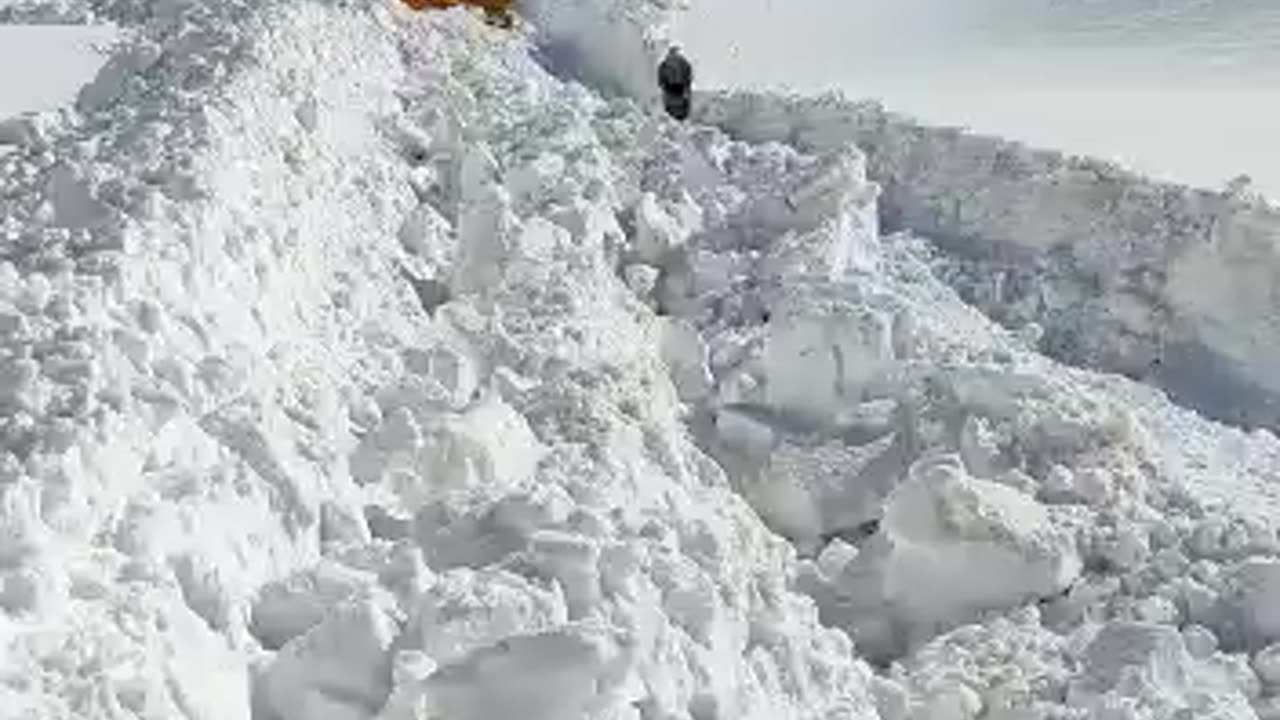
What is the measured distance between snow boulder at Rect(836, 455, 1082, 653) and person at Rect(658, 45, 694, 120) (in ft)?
14.3

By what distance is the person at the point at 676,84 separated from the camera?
389 inches

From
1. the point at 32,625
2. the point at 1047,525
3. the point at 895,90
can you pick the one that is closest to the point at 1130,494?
the point at 1047,525

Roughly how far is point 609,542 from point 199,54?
3574 millimetres

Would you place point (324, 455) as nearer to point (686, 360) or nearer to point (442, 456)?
point (442, 456)

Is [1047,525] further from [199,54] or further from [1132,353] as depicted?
[199,54]

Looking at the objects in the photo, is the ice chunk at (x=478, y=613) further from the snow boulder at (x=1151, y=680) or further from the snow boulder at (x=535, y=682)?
the snow boulder at (x=1151, y=680)

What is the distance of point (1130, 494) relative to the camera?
634 cm

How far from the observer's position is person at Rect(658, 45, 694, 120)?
32.4ft

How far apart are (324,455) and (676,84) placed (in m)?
5.13

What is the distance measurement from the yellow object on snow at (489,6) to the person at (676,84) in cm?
127

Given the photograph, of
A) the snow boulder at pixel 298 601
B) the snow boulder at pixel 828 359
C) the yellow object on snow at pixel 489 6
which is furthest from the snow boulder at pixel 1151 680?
the yellow object on snow at pixel 489 6

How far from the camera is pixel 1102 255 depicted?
840 centimetres

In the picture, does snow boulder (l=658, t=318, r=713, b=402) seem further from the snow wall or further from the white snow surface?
the snow wall

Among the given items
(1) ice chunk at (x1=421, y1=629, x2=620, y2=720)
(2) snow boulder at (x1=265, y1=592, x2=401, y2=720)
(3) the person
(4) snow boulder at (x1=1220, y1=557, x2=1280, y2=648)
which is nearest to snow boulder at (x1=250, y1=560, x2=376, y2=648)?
(2) snow boulder at (x1=265, y1=592, x2=401, y2=720)
